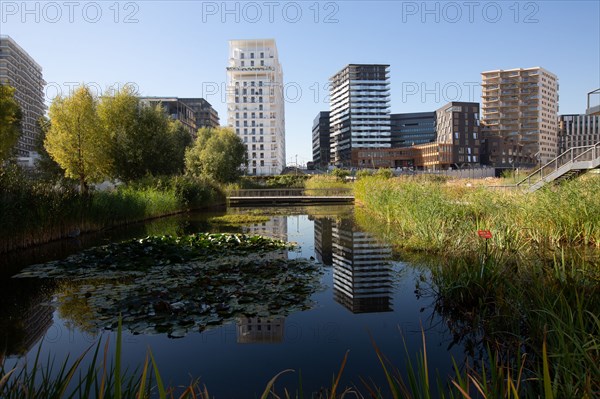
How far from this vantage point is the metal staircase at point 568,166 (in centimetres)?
1739

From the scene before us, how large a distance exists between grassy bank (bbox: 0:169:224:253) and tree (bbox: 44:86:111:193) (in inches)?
131

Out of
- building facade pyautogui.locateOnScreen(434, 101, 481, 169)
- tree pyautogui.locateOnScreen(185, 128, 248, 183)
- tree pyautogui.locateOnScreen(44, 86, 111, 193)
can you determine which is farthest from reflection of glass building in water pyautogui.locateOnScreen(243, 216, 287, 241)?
building facade pyautogui.locateOnScreen(434, 101, 481, 169)

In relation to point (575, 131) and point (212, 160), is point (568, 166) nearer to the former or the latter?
point (212, 160)

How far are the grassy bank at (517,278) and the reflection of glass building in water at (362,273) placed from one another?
2.20 feet

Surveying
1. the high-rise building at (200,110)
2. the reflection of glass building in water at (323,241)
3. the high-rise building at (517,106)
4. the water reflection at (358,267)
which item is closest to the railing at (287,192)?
the reflection of glass building in water at (323,241)

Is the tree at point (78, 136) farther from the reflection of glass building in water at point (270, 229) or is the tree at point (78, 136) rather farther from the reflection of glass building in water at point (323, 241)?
the reflection of glass building in water at point (323, 241)

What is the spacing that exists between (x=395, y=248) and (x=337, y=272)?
2.68 meters

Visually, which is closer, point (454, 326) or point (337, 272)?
point (454, 326)

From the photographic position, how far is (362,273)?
27.5 feet

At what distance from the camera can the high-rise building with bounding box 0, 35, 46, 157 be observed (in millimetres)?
94375

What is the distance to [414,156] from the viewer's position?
411 feet

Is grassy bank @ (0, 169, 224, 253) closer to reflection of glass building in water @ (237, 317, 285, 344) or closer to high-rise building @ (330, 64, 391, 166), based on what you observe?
reflection of glass building in water @ (237, 317, 285, 344)

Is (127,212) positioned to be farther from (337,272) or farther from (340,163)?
(340,163)

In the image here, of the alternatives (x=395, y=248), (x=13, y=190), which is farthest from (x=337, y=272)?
(x=13, y=190)
